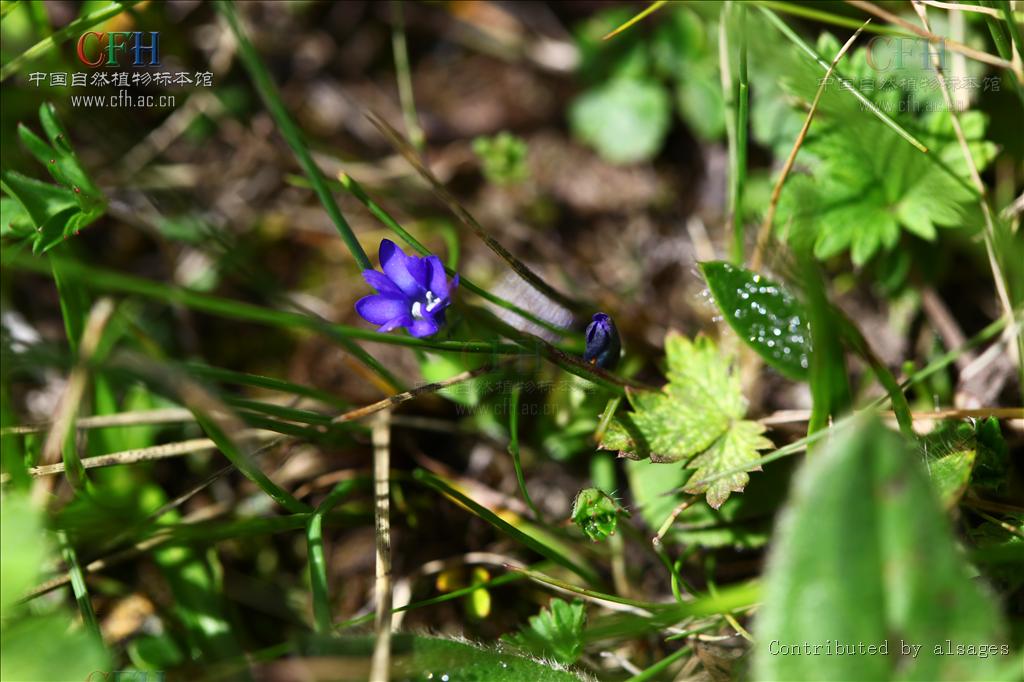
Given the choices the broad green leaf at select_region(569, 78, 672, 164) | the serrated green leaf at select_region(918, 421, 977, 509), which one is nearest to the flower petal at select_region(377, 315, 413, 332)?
the serrated green leaf at select_region(918, 421, 977, 509)

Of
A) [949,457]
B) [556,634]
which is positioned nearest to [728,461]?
[949,457]

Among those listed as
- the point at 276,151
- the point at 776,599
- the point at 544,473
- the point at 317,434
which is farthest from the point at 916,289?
the point at 276,151

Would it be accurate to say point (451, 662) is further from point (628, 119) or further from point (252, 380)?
point (628, 119)

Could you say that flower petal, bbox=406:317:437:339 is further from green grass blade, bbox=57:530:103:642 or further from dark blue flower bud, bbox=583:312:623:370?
green grass blade, bbox=57:530:103:642

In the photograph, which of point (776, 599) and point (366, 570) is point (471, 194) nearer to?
point (366, 570)

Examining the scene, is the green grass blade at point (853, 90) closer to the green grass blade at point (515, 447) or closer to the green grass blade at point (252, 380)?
the green grass blade at point (515, 447)

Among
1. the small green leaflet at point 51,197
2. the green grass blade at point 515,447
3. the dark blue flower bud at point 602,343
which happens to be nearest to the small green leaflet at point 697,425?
the dark blue flower bud at point 602,343

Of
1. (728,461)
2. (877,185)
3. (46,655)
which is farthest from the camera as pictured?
(877,185)
